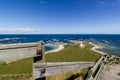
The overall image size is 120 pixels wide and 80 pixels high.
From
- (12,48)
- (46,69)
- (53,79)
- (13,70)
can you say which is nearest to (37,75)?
(46,69)

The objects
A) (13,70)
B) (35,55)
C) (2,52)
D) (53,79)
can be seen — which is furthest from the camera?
(13,70)

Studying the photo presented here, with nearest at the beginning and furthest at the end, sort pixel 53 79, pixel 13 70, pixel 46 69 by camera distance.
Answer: pixel 46 69 → pixel 53 79 → pixel 13 70

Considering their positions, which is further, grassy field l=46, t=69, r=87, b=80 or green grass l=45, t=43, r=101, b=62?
green grass l=45, t=43, r=101, b=62

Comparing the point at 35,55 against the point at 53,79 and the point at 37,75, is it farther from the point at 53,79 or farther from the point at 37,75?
the point at 53,79

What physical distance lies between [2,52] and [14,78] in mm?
9672

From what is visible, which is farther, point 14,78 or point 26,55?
point 14,78

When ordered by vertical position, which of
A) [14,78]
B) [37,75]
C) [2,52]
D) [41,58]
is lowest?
[14,78]

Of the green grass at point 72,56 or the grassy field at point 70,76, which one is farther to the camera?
the green grass at point 72,56

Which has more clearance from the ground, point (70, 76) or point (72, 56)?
point (70, 76)

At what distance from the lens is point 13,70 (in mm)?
19781

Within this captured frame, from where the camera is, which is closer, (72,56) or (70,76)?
(70,76)

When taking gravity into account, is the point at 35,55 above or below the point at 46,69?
above

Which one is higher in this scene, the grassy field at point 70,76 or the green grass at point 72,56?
the grassy field at point 70,76

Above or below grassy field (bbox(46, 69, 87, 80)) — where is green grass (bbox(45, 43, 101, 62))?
below
